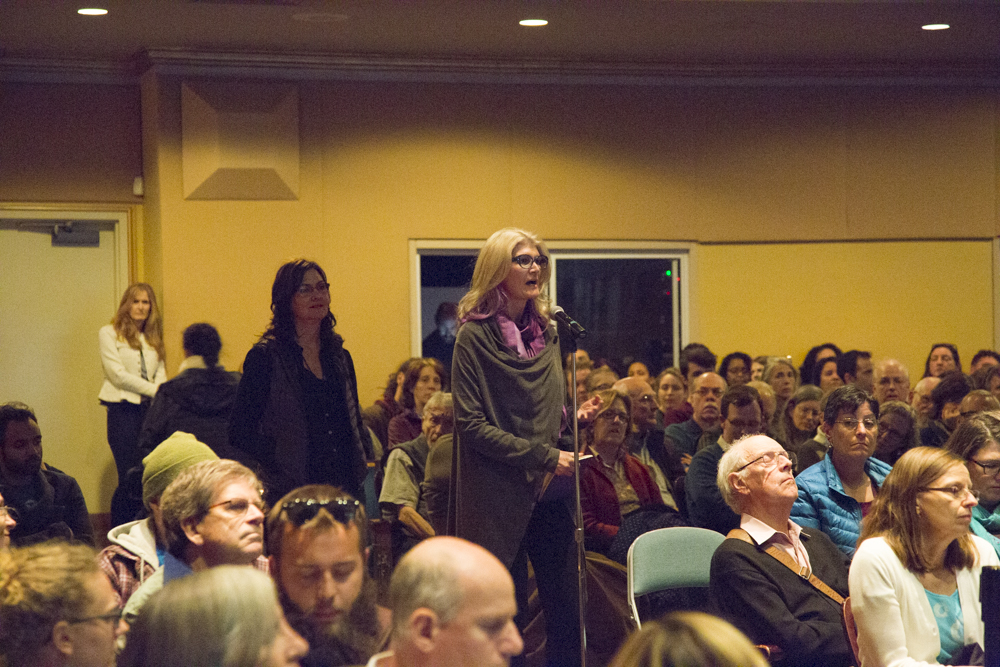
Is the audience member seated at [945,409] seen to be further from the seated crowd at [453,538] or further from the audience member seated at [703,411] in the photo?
the audience member seated at [703,411]

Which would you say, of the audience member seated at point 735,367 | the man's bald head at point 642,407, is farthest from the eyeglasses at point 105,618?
the audience member seated at point 735,367

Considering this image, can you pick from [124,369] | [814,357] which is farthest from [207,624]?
[814,357]

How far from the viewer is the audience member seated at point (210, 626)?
164 centimetres

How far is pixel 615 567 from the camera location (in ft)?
13.5

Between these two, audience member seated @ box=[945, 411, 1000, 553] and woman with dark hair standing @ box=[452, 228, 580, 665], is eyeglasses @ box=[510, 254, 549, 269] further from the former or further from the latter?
audience member seated @ box=[945, 411, 1000, 553]

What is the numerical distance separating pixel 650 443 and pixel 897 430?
3.52 ft

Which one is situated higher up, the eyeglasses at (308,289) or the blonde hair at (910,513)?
the eyeglasses at (308,289)

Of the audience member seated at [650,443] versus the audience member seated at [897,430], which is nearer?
the audience member seated at [897,430]

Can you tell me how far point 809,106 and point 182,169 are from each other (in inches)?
158

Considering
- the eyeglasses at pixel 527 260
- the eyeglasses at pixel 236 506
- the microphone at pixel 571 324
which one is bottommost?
the eyeglasses at pixel 236 506

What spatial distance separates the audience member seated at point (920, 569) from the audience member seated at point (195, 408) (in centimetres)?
331

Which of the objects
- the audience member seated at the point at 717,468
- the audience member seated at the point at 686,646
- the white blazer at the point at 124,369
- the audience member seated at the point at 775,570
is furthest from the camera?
the white blazer at the point at 124,369

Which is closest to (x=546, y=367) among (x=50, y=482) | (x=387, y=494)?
(x=387, y=494)

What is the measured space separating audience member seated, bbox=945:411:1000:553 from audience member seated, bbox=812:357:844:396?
3.47 m
